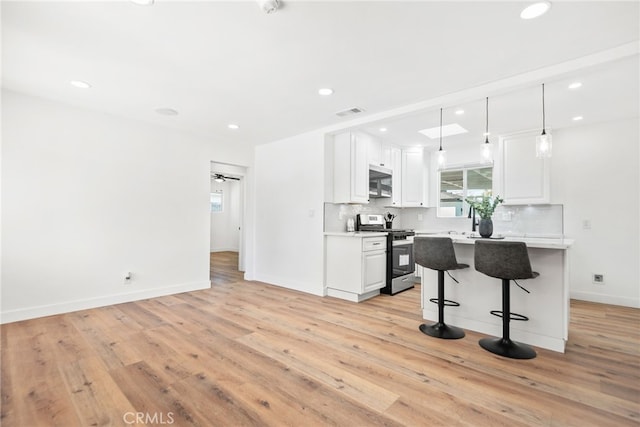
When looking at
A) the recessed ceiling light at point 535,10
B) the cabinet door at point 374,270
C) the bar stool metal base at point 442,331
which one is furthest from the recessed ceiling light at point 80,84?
the bar stool metal base at point 442,331

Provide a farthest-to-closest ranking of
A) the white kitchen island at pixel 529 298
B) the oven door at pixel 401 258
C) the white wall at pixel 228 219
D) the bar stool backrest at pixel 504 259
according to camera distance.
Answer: the white wall at pixel 228 219
the oven door at pixel 401 258
the white kitchen island at pixel 529 298
the bar stool backrest at pixel 504 259

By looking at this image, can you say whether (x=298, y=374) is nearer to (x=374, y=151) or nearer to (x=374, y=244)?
(x=374, y=244)

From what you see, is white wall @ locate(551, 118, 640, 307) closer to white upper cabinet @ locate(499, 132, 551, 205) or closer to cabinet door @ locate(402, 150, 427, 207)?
white upper cabinet @ locate(499, 132, 551, 205)

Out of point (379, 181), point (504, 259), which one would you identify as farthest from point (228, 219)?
point (504, 259)

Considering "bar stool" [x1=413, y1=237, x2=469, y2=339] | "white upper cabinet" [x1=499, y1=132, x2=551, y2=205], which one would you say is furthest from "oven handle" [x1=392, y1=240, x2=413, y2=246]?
"white upper cabinet" [x1=499, y1=132, x2=551, y2=205]

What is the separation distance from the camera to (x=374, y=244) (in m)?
4.24

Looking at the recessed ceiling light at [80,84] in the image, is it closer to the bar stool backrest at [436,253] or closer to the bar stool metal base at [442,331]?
the bar stool backrest at [436,253]

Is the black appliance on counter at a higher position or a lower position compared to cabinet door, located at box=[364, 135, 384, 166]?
lower

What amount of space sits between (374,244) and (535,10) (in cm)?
303

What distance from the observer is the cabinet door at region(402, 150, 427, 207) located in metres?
5.50

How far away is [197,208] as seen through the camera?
4.73 meters

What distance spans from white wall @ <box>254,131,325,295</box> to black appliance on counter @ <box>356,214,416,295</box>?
957mm

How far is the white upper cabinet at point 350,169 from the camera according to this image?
4.43 metres

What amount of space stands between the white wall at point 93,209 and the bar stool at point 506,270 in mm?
4090
